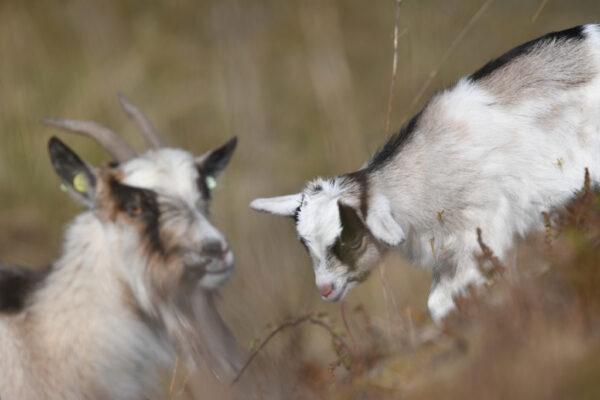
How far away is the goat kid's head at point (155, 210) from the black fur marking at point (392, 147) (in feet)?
2.83

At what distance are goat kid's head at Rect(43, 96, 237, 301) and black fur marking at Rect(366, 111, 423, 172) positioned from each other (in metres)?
0.86

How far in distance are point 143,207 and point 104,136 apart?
524 mm

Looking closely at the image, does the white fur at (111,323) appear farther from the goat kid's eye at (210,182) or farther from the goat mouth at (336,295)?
the goat mouth at (336,295)

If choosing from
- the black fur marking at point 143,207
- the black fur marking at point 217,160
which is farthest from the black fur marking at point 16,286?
the black fur marking at point 217,160

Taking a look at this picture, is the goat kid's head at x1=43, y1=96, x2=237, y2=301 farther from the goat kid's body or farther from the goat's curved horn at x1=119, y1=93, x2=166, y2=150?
the goat kid's body

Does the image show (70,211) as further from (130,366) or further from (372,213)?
(372,213)

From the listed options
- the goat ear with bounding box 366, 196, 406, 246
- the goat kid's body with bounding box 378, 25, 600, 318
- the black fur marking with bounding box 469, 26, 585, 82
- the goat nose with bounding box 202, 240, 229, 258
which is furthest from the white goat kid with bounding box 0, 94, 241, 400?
the black fur marking with bounding box 469, 26, 585, 82

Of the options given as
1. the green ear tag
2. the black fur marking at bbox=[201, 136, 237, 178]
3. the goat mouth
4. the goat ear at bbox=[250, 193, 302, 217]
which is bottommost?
the goat mouth

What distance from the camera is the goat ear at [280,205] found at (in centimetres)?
405

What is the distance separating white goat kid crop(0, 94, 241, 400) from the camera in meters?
3.96

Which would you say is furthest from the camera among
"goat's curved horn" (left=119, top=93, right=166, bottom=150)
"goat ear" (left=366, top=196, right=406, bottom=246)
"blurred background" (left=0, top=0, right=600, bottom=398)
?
"blurred background" (left=0, top=0, right=600, bottom=398)

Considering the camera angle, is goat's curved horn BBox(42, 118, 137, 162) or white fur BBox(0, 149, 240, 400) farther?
goat's curved horn BBox(42, 118, 137, 162)

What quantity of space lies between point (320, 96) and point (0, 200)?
4.44m

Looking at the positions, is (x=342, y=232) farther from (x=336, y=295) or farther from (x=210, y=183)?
(x=210, y=183)
